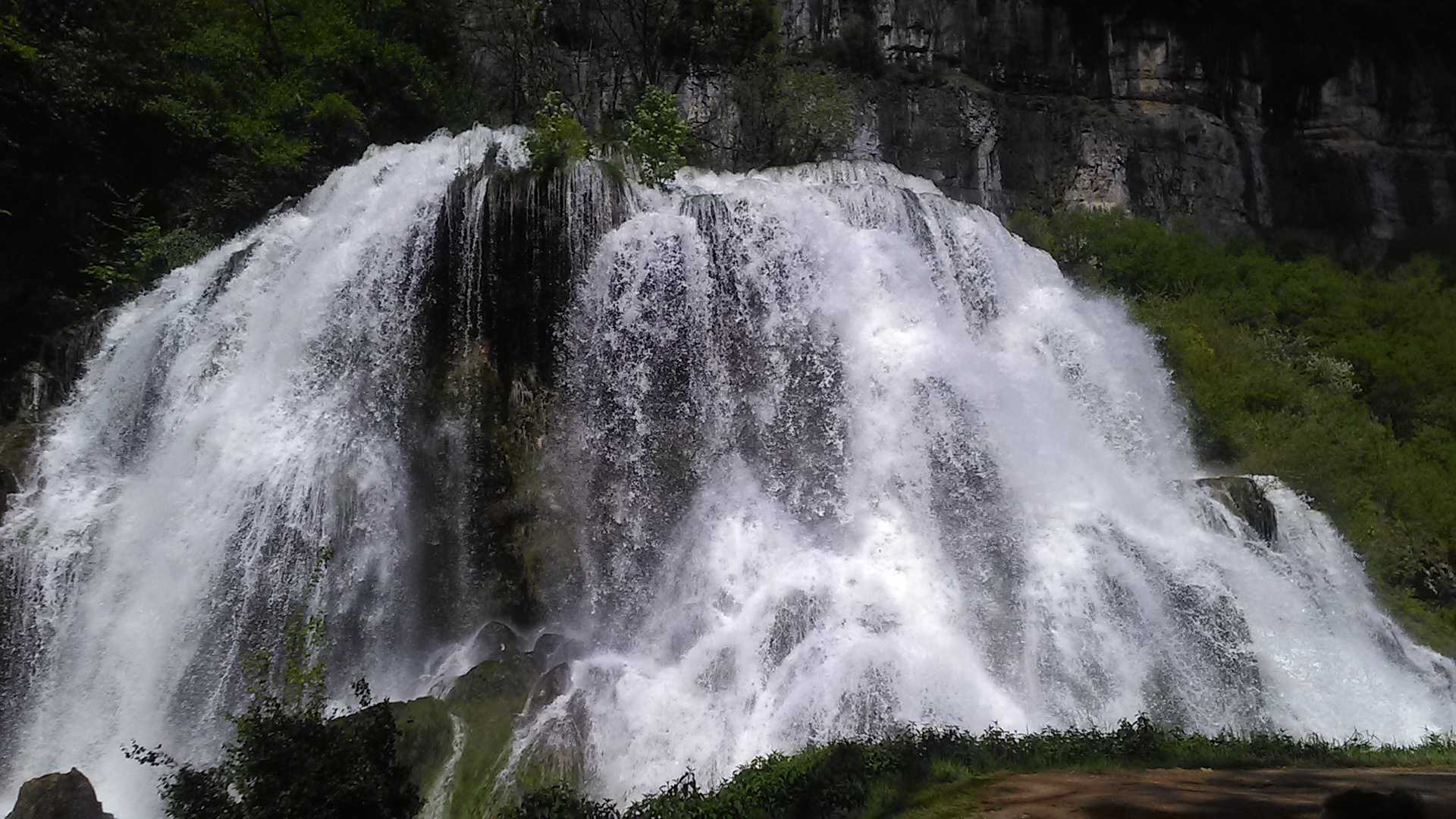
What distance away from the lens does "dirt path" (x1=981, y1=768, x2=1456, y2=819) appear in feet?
17.0

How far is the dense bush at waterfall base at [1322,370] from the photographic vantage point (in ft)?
47.3

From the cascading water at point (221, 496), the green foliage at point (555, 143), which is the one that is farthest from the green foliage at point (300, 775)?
the green foliage at point (555, 143)

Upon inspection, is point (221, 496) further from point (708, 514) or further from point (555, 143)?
point (555, 143)

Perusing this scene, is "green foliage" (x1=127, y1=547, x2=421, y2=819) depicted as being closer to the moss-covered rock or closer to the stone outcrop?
the stone outcrop

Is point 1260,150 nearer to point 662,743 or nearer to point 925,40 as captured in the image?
point 925,40

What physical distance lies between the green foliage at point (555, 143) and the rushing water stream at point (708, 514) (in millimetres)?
701

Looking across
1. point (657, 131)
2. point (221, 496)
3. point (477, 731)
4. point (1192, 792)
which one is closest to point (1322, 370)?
point (657, 131)

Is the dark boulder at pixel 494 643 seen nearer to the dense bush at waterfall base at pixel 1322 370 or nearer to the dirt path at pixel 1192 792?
the dirt path at pixel 1192 792

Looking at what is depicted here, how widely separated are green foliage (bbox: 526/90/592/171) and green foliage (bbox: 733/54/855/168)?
776 cm

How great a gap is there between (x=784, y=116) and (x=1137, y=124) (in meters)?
11.5

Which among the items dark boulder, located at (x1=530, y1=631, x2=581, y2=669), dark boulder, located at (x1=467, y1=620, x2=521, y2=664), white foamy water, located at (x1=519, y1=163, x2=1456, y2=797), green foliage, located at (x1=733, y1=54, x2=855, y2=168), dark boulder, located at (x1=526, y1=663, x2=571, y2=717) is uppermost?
green foliage, located at (x1=733, y1=54, x2=855, y2=168)

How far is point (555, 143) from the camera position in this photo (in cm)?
1416

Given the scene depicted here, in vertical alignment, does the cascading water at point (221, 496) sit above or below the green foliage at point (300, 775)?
below

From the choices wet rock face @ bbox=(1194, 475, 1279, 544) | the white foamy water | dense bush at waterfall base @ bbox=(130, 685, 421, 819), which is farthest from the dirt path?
wet rock face @ bbox=(1194, 475, 1279, 544)
